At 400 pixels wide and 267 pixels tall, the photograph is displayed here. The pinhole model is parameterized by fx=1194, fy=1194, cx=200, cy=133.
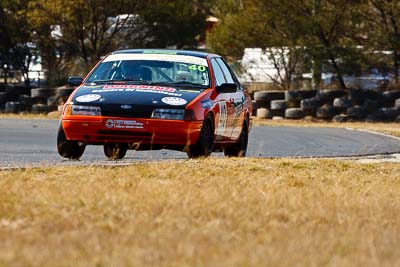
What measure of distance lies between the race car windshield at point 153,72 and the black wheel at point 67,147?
910 mm

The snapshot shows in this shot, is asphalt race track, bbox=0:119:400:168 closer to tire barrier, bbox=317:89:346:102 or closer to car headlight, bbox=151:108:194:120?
car headlight, bbox=151:108:194:120

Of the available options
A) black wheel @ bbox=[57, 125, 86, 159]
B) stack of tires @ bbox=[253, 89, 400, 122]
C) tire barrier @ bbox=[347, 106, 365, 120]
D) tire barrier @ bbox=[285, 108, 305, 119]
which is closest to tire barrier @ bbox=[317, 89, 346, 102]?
stack of tires @ bbox=[253, 89, 400, 122]

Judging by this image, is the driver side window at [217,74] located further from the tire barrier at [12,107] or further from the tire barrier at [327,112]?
the tire barrier at [12,107]

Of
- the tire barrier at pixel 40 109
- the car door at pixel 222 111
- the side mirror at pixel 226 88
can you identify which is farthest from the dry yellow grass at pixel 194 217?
the tire barrier at pixel 40 109

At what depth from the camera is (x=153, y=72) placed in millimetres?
14523

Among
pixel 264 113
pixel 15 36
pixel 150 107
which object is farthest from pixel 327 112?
pixel 150 107

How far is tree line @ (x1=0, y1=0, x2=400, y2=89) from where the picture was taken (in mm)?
33938

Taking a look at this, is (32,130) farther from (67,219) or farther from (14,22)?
(14,22)

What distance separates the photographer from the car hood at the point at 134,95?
13.5m

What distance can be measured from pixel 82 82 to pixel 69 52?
81.2 feet

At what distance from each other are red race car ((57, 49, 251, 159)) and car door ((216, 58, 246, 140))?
0.12ft

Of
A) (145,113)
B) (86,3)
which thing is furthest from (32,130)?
(86,3)

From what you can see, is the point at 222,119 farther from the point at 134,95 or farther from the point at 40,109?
the point at 40,109

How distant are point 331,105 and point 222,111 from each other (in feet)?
58.0
